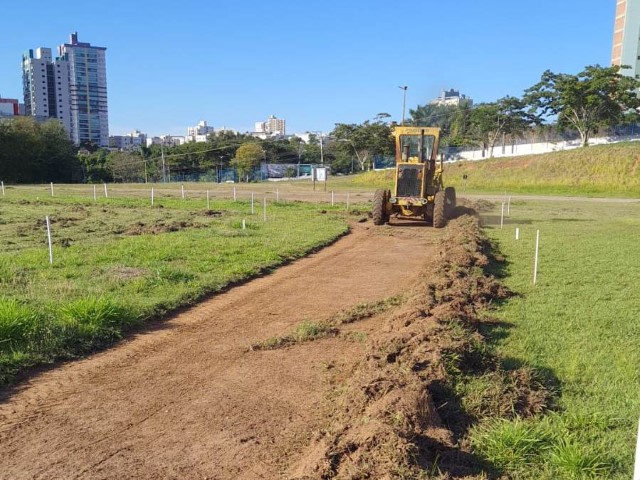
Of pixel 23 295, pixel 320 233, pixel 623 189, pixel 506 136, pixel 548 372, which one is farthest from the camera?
pixel 506 136

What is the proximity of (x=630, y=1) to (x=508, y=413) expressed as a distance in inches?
4074


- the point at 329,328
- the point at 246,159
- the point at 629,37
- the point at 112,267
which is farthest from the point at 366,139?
the point at 329,328

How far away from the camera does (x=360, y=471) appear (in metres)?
→ 3.53

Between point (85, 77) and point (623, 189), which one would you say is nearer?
point (623, 189)

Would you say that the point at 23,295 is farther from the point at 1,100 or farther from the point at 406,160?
the point at 1,100

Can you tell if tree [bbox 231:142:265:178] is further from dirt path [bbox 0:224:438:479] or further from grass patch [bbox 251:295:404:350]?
dirt path [bbox 0:224:438:479]

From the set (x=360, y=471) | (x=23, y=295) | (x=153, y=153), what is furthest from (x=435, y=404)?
(x=153, y=153)

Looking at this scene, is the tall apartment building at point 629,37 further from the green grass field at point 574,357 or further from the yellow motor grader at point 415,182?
the green grass field at point 574,357

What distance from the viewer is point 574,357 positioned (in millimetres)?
6012

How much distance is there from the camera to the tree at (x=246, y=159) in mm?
90469

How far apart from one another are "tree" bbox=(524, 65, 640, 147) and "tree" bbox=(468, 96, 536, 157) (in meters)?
5.02

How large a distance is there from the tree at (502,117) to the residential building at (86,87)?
114 metres

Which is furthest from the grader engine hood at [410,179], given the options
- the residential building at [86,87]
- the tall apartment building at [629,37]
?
the residential building at [86,87]

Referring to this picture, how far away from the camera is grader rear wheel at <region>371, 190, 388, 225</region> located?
20.2 meters
